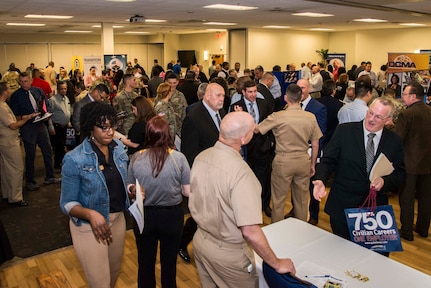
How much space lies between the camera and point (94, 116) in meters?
2.48

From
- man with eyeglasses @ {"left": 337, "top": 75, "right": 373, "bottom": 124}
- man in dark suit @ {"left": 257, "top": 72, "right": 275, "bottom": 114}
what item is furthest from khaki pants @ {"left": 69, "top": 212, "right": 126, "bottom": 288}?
man in dark suit @ {"left": 257, "top": 72, "right": 275, "bottom": 114}

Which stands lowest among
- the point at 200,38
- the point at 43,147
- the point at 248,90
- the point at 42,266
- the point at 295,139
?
the point at 42,266

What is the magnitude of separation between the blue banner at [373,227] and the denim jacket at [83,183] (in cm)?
152

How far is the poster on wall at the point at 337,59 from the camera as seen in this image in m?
18.4

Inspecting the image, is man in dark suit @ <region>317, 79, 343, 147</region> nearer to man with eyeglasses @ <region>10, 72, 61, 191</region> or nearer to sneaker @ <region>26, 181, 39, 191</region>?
man with eyeglasses @ <region>10, 72, 61, 191</region>

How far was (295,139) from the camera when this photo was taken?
4.01m

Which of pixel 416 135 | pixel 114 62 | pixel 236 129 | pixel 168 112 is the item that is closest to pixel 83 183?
pixel 236 129

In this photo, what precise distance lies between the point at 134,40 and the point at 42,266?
2055 cm

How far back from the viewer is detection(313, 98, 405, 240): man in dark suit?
280cm

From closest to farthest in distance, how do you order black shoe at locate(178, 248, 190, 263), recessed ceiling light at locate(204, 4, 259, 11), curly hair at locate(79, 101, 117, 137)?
curly hair at locate(79, 101, 117, 137)
black shoe at locate(178, 248, 190, 263)
recessed ceiling light at locate(204, 4, 259, 11)

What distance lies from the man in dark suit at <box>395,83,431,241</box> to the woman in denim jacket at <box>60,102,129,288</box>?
10.2 feet

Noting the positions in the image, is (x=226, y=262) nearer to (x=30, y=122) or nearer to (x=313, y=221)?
(x=313, y=221)

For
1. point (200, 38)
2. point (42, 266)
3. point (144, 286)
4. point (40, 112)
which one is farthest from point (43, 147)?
point (200, 38)

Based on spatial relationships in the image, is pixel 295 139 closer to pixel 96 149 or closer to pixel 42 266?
pixel 96 149
